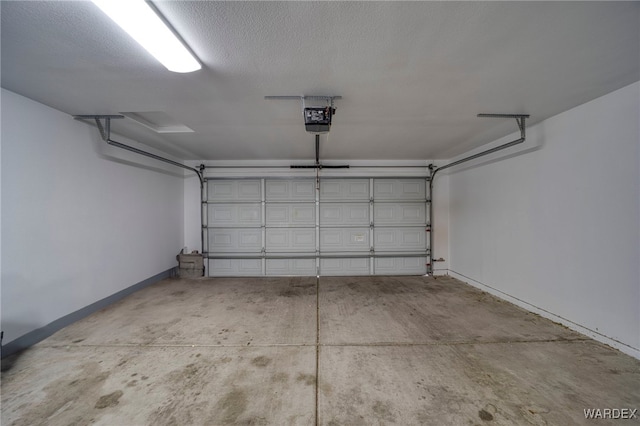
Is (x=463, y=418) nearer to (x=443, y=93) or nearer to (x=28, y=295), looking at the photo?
(x=443, y=93)

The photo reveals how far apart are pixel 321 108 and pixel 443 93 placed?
Answer: 4.05 feet

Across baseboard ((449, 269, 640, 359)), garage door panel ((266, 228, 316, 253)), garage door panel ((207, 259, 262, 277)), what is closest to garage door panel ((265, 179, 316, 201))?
garage door panel ((266, 228, 316, 253))

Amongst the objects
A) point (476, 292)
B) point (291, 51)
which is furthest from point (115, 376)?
point (476, 292)

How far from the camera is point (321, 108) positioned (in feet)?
7.58

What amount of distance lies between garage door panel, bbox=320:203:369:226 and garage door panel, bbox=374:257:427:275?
97cm

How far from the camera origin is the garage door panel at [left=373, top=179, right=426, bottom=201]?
5.16 meters

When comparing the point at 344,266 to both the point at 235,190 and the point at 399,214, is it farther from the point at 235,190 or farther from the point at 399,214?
the point at 235,190

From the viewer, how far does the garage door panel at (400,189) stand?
16.9 feet

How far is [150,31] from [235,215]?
13.3ft

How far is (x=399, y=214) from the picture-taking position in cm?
518

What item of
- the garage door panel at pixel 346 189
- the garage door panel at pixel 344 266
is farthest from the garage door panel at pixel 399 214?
the garage door panel at pixel 344 266

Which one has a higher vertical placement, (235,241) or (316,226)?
(316,226)

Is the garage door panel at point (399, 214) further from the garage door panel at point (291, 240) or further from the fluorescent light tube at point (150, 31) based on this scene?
the fluorescent light tube at point (150, 31)

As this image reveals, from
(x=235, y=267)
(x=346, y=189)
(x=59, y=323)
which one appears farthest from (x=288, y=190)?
(x=59, y=323)
